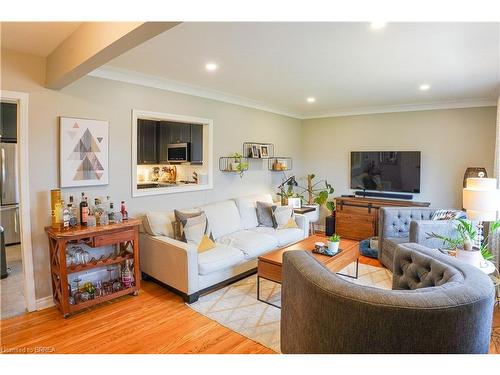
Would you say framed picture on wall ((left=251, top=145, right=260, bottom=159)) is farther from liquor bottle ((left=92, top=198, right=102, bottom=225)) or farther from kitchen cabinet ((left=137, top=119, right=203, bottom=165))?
liquor bottle ((left=92, top=198, right=102, bottom=225))

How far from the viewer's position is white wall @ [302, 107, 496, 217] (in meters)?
4.90

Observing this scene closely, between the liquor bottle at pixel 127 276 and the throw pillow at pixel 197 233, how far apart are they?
0.70 metres

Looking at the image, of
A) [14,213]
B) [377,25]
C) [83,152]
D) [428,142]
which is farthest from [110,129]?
[428,142]

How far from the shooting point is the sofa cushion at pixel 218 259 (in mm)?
3232

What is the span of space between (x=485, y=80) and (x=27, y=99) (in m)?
5.06

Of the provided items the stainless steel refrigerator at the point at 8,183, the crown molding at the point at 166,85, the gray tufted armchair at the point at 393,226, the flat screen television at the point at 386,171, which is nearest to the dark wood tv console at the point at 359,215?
the flat screen television at the point at 386,171

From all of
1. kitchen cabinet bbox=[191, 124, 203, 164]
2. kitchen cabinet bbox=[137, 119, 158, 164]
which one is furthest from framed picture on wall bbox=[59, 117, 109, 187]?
kitchen cabinet bbox=[137, 119, 158, 164]

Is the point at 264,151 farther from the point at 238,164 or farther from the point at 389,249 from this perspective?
the point at 389,249

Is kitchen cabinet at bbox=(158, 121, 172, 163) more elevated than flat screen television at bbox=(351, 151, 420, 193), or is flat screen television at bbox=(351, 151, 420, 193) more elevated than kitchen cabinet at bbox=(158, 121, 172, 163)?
kitchen cabinet at bbox=(158, 121, 172, 163)

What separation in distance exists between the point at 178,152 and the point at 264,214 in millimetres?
1916

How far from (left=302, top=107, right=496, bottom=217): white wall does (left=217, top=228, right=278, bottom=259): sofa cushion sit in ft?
9.07

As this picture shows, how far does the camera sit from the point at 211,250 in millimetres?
3535
